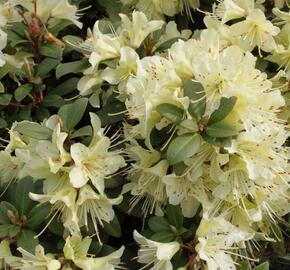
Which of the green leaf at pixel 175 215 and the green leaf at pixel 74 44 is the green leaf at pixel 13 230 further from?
the green leaf at pixel 74 44

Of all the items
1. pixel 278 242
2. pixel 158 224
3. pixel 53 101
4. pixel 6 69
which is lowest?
pixel 278 242

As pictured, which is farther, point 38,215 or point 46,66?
point 46,66

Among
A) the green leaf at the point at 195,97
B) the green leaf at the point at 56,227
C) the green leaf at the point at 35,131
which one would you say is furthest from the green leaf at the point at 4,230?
the green leaf at the point at 195,97

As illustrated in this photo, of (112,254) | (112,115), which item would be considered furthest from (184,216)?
(112,115)

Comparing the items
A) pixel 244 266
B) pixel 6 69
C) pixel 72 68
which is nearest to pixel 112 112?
pixel 72 68

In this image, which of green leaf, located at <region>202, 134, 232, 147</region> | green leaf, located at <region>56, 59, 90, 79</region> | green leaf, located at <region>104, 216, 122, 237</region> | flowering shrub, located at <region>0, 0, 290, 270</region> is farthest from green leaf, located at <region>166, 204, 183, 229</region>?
green leaf, located at <region>56, 59, 90, 79</region>

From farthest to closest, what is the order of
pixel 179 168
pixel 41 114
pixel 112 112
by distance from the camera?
pixel 41 114 → pixel 112 112 → pixel 179 168

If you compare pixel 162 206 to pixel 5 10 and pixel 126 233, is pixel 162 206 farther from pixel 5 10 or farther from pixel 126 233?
pixel 5 10

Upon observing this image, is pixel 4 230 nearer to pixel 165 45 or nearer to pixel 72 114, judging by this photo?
pixel 72 114
